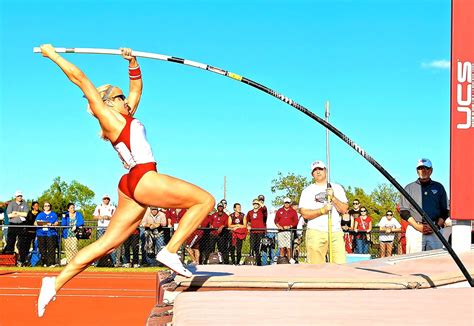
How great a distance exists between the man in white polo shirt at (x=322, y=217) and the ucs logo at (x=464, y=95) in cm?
200

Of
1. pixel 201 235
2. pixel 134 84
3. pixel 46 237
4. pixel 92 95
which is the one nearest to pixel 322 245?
pixel 134 84

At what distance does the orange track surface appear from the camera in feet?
28.5

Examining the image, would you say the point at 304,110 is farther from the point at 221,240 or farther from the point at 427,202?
the point at 221,240

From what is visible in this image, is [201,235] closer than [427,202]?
No

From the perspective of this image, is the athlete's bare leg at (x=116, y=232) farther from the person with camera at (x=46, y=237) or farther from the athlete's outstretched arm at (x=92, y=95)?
the person with camera at (x=46, y=237)

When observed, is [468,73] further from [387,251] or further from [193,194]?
[387,251]

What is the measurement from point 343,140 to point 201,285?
4.89 ft

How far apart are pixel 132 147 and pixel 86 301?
5.66 meters

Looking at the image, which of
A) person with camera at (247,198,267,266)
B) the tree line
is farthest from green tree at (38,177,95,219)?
person with camera at (247,198,267,266)

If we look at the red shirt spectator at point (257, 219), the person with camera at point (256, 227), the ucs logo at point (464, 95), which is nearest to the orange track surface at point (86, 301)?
the person with camera at point (256, 227)

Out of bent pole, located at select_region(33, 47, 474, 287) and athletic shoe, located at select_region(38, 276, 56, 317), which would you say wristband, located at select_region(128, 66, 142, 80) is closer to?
bent pole, located at select_region(33, 47, 474, 287)

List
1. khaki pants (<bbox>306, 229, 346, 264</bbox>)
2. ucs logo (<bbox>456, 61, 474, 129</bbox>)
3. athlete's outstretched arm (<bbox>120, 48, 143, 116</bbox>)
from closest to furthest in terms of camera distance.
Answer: athlete's outstretched arm (<bbox>120, 48, 143, 116</bbox>) < ucs logo (<bbox>456, 61, 474, 129</bbox>) < khaki pants (<bbox>306, 229, 346, 264</bbox>)

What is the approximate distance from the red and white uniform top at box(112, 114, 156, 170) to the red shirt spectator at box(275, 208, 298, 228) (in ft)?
38.4

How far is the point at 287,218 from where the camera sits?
17.1 m
